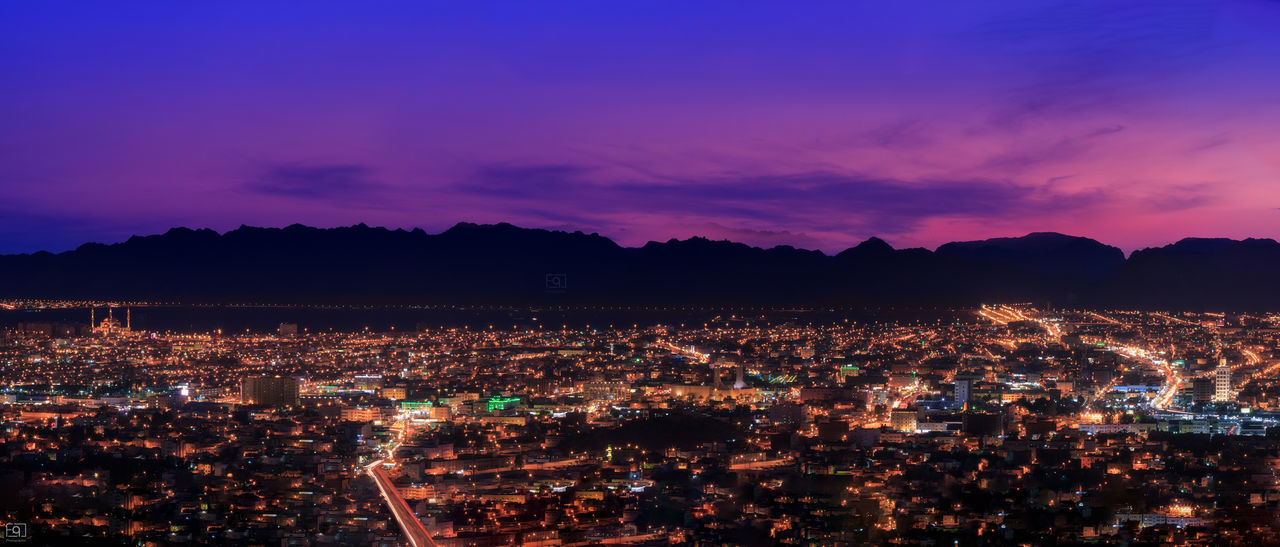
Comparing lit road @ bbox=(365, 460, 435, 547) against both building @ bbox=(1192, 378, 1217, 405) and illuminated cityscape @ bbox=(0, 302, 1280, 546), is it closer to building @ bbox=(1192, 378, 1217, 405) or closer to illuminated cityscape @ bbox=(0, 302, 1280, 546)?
illuminated cityscape @ bbox=(0, 302, 1280, 546)

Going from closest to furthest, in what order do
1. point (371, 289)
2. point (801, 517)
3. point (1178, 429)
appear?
point (801, 517), point (1178, 429), point (371, 289)

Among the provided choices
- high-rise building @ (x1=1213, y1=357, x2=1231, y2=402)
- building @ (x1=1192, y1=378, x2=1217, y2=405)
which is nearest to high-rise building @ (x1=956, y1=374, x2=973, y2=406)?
building @ (x1=1192, y1=378, x2=1217, y2=405)

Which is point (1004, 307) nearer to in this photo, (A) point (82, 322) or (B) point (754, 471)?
(A) point (82, 322)

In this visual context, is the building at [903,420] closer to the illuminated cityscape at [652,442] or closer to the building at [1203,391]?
the illuminated cityscape at [652,442]

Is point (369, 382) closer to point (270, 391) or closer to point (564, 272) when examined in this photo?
point (270, 391)

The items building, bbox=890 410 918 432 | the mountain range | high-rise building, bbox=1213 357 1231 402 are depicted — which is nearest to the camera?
building, bbox=890 410 918 432

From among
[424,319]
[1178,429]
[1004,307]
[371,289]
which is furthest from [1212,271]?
[1178,429]

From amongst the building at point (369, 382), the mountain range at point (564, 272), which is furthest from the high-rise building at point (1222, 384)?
the mountain range at point (564, 272)
